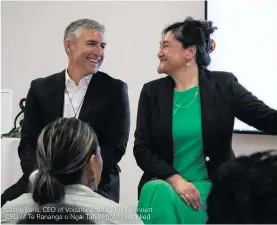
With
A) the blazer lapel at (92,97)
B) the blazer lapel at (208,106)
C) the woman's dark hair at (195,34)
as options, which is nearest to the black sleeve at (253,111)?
the blazer lapel at (208,106)

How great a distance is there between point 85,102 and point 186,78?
518mm

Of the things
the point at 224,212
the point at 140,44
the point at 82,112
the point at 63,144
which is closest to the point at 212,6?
the point at 140,44

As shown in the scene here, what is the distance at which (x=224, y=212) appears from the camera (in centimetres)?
90

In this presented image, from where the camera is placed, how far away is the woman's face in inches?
80.7

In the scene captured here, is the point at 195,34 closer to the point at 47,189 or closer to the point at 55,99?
the point at 55,99

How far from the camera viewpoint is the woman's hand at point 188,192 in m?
1.80

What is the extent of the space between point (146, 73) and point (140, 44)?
214 millimetres

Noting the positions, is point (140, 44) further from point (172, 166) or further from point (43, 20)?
point (172, 166)

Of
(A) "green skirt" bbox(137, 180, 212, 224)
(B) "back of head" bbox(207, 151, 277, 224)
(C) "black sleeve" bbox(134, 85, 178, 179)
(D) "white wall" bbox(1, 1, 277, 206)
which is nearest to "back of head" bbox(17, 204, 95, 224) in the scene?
(B) "back of head" bbox(207, 151, 277, 224)

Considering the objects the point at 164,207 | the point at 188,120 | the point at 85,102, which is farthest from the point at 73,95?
the point at 164,207

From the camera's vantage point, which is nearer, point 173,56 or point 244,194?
point 244,194

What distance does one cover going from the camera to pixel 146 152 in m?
2.00

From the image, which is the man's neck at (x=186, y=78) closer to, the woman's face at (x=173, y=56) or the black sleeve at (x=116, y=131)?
the woman's face at (x=173, y=56)

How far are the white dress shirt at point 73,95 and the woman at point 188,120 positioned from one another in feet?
1.08
